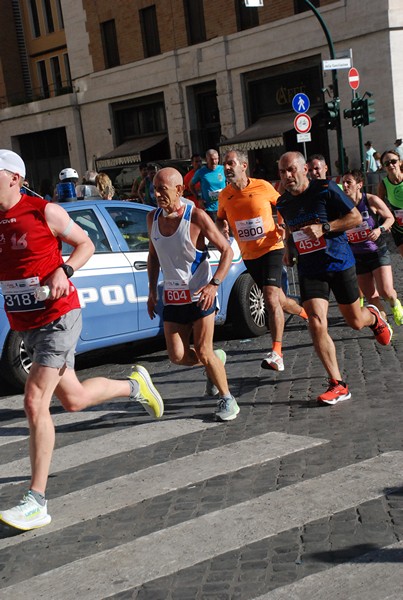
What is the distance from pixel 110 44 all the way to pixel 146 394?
35961 millimetres

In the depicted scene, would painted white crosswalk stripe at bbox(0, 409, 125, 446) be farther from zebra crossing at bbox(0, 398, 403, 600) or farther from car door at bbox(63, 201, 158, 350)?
car door at bbox(63, 201, 158, 350)

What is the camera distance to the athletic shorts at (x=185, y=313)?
6.59 meters

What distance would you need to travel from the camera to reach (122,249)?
8.88 meters

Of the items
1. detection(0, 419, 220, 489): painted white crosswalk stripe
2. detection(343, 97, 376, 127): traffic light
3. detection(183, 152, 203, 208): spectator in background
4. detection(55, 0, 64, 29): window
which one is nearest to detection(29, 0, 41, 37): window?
detection(55, 0, 64, 29): window

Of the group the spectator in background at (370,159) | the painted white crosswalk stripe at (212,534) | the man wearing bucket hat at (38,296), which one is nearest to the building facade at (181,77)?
the spectator in background at (370,159)

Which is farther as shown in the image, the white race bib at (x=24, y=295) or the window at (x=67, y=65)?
the window at (x=67, y=65)

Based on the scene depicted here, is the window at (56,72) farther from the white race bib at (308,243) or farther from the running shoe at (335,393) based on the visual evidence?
the running shoe at (335,393)

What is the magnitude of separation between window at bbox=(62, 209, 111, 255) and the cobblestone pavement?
5.41 feet

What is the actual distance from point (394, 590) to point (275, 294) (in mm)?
4809

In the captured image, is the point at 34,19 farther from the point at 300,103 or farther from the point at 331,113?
the point at 300,103

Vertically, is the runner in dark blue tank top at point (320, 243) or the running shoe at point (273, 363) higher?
the runner in dark blue tank top at point (320, 243)

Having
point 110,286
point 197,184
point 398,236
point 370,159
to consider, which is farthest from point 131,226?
point 370,159

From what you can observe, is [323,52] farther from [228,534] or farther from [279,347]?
[228,534]

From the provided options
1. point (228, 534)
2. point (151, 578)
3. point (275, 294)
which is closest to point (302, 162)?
point (275, 294)
